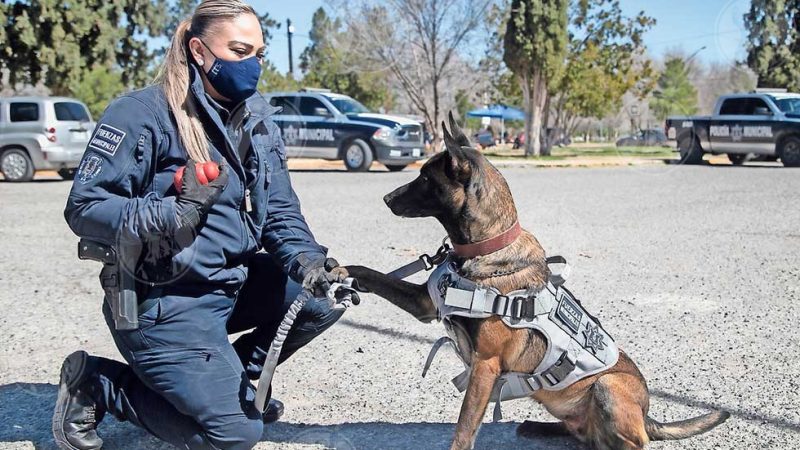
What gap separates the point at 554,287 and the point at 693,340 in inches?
77.5

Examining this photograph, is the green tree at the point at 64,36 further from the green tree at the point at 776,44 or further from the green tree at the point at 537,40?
the green tree at the point at 776,44

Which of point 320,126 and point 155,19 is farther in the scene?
point 155,19

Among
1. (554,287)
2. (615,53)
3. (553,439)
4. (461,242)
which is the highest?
(615,53)

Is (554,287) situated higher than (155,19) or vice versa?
(155,19)

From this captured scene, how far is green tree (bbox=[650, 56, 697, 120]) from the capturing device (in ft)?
178

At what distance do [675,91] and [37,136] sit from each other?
168 ft

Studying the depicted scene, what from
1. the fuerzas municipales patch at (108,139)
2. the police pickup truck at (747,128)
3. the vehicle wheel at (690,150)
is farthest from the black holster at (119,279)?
the vehicle wheel at (690,150)

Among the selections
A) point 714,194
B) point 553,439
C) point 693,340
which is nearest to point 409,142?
point 714,194

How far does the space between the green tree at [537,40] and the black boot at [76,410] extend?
75.1ft

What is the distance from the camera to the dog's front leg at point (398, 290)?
2.85 metres

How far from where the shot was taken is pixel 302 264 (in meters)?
2.86

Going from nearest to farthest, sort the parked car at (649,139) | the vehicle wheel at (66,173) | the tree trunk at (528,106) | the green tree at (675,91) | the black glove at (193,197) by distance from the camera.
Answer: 1. the black glove at (193,197)
2. the vehicle wheel at (66,173)
3. the tree trunk at (528,106)
4. the parked car at (649,139)
5. the green tree at (675,91)

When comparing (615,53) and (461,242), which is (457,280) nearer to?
(461,242)

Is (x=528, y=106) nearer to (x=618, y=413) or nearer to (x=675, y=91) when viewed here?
(x=618, y=413)
